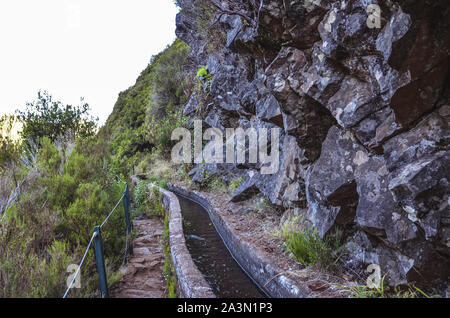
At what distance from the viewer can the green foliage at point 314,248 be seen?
152 inches

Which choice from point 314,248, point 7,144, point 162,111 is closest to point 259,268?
point 314,248

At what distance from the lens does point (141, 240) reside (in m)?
6.13

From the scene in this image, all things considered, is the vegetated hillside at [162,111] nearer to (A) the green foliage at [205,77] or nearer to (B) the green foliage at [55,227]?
(A) the green foliage at [205,77]

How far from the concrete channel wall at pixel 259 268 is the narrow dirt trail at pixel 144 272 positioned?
78 cm

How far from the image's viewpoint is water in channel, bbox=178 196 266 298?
168 inches

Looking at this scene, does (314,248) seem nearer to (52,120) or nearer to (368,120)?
(368,120)

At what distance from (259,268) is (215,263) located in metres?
1.16

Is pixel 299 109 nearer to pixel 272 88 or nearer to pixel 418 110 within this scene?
pixel 272 88

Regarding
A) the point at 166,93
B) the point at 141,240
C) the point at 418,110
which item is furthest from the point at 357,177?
the point at 166,93

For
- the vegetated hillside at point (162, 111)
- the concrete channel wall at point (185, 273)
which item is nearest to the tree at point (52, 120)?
the vegetated hillside at point (162, 111)

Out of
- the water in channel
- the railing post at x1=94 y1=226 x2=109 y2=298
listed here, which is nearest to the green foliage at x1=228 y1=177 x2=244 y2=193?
the water in channel

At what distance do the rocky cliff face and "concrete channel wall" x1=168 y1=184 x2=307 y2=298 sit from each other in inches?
36.8

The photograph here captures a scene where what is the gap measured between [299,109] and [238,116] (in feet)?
16.9

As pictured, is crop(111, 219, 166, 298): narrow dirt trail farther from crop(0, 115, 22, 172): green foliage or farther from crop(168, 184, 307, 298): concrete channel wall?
crop(0, 115, 22, 172): green foliage
